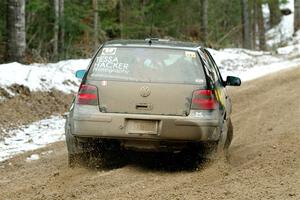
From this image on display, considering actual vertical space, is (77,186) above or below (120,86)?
below

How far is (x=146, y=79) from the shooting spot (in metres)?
7.34

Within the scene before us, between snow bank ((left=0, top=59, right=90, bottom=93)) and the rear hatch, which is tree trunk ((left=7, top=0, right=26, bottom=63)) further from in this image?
the rear hatch

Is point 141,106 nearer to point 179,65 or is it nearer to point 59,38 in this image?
point 179,65

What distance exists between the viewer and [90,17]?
23.2 meters

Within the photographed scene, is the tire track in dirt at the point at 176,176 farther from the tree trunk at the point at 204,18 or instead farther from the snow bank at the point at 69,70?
the tree trunk at the point at 204,18

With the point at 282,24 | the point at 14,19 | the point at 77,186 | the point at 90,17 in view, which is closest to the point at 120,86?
the point at 77,186

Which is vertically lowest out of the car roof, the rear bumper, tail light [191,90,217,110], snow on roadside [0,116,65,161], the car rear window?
snow on roadside [0,116,65,161]

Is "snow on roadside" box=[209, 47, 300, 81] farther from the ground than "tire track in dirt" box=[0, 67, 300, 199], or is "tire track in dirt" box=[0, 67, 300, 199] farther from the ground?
"tire track in dirt" box=[0, 67, 300, 199]

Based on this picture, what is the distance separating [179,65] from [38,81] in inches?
276

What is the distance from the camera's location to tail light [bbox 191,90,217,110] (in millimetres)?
7268

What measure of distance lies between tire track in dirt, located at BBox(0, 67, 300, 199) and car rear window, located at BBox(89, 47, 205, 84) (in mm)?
1128

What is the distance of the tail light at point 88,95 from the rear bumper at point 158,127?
0.13 m

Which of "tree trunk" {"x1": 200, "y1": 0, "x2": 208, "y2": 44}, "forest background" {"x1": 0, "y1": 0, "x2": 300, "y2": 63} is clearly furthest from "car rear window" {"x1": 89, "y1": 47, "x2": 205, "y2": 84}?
"tree trunk" {"x1": 200, "y1": 0, "x2": 208, "y2": 44}

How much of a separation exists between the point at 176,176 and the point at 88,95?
1.42m
